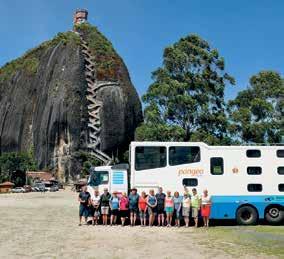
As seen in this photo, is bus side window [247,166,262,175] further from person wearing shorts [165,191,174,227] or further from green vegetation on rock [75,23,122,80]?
green vegetation on rock [75,23,122,80]

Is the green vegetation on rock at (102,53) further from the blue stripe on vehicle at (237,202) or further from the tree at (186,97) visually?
the blue stripe on vehicle at (237,202)

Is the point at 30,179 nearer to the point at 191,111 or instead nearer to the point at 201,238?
the point at 191,111

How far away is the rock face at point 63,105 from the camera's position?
97688 mm

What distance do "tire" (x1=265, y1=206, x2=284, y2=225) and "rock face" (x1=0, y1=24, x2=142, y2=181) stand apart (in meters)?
73.4

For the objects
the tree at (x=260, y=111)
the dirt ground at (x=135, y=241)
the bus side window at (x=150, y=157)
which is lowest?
the dirt ground at (x=135, y=241)

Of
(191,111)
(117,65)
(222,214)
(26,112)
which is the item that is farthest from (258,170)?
(26,112)

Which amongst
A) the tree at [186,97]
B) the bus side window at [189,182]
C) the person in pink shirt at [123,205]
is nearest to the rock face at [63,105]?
the tree at [186,97]

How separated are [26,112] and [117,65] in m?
24.0

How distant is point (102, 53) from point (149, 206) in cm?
9154

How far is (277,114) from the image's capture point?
143 feet

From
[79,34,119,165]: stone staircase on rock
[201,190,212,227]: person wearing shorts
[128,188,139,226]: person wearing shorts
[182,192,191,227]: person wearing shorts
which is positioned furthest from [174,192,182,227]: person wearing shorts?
[79,34,119,165]: stone staircase on rock

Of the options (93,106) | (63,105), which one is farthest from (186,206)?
(93,106)

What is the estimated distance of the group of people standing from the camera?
21328 millimetres

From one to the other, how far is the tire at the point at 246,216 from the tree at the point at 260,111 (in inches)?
857
